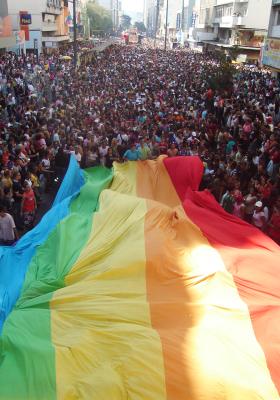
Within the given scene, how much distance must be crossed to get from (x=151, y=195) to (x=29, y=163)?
3932mm

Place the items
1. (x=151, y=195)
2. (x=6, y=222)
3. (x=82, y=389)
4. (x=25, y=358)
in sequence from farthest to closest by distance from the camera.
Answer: (x=151, y=195)
(x=6, y=222)
(x=25, y=358)
(x=82, y=389)

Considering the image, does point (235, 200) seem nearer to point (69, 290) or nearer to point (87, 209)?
point (87, 209)

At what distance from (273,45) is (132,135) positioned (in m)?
15.1

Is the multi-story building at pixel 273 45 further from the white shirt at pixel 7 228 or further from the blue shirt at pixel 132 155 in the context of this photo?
the white shirt at pixel 7 228

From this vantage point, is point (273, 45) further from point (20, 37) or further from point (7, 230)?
point (7, 230)

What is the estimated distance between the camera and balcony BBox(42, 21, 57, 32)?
5909cm

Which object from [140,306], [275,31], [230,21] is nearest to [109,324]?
[140,306]

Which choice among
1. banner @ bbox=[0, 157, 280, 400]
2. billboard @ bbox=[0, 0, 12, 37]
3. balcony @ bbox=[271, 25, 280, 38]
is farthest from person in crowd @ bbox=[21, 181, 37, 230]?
billboard @ bbox=[0, 0, 12, 37]

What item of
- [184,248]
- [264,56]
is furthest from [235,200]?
[264,56]

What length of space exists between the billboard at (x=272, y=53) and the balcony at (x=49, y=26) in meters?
38.5

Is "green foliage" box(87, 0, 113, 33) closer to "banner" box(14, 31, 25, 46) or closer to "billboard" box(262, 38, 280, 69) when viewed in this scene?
"banner" box(14, 31, 25, 46)

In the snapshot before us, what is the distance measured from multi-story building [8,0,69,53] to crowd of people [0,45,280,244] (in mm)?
19746

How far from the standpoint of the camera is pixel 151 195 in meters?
9.58

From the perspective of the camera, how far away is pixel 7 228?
834cm
